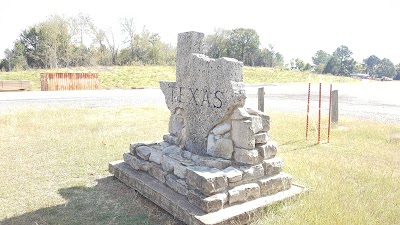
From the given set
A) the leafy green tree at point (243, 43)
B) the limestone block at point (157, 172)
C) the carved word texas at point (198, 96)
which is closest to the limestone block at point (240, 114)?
the carved word texas at point (198, 96)

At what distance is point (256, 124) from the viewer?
4730 mm

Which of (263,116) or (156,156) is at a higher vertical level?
(263,116)

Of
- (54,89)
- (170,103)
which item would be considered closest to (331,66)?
(54,89)

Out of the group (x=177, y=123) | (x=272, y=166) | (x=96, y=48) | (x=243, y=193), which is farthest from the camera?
(x=96, y=48)

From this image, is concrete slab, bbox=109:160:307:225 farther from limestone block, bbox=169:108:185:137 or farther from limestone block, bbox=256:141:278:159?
limestone block, bbox=169:108:185:137

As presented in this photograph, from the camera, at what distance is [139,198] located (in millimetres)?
5059

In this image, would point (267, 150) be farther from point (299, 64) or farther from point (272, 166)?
point (299, 64)

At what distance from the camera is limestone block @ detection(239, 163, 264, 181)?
4.52 metres

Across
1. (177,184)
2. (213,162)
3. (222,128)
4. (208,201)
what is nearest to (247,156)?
(213,162)

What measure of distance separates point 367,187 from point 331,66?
258 feet

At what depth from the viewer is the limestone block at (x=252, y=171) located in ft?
14.8

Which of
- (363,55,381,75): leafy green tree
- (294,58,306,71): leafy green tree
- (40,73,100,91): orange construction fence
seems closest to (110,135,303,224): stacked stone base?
(40,73,100,91): orange construction fence

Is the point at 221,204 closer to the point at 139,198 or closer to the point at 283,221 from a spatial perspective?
the point at 283,221

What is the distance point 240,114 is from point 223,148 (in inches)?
22.8
